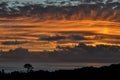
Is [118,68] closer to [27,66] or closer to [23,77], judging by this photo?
[23,77]

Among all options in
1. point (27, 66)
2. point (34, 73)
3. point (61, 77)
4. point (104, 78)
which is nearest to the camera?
point (104, 78)

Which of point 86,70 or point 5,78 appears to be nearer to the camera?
point 5,78

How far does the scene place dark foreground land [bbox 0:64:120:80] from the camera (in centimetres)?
13319

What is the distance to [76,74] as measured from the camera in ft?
463

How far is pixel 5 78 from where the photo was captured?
453 ft

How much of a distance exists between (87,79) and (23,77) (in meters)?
15.6

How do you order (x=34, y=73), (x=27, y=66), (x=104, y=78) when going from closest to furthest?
1. (x=104, y=78)
2. (x=34, y=73)
3. (x=27, y=66)

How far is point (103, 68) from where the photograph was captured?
14900cm

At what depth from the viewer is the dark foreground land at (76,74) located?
437 ft

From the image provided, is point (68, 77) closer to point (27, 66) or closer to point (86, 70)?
point (86, 70)

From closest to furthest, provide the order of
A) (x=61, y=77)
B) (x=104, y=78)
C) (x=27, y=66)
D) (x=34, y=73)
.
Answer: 1. (x=104, y=78)
2. (x=61, y=77)
3. (x=34, y=73)
4. (x=27, y=66)

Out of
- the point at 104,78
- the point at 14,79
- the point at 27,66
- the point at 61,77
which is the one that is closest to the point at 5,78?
the point at 14,79

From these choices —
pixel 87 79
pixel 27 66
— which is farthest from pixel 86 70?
pixel 27 66

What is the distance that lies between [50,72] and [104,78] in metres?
23.5
